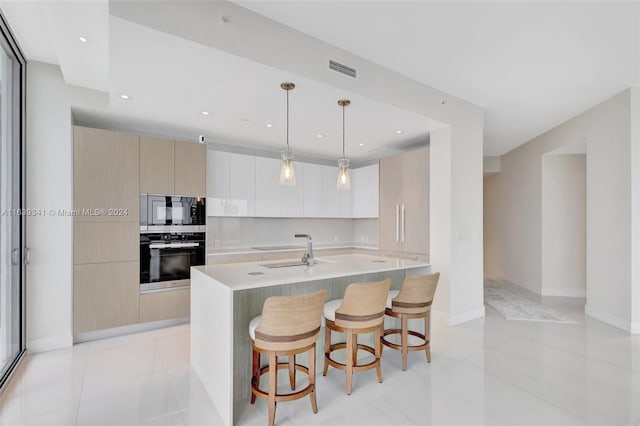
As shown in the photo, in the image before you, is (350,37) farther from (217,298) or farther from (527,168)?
(527,168)

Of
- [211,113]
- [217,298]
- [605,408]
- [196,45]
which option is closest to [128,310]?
[217,298]

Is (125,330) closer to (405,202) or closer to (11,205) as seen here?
(11,205)

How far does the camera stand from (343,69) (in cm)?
290

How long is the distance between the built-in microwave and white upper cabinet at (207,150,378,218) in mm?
365

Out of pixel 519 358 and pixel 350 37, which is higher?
pixel 350 37

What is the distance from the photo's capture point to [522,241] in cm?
636

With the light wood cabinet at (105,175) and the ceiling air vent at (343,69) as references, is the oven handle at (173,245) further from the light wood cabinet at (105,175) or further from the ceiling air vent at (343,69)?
the ceiling air vent at (343,69)

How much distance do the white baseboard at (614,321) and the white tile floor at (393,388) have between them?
345mm

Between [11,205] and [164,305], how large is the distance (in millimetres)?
1812

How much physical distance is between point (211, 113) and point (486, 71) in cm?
298

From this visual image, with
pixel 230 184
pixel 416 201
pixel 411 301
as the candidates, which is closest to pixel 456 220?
pixel 416 201

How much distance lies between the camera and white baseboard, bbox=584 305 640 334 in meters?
3.87

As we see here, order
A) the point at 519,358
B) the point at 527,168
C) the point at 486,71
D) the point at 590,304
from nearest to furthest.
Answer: the point at 519,358, the point at 486,71, the point at 590,304, the point at 527,168

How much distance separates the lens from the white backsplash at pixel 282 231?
5062 mm
